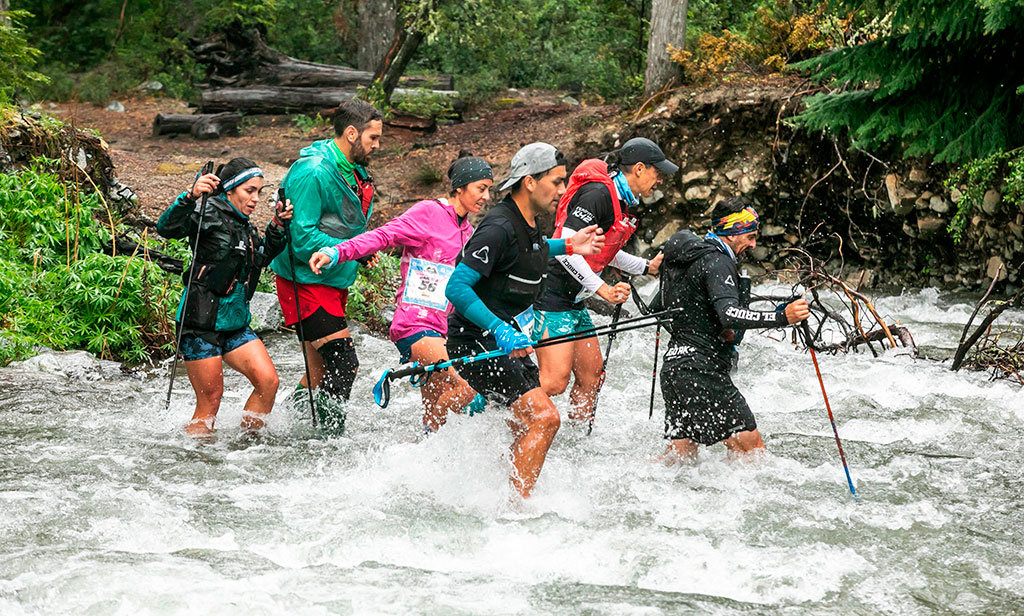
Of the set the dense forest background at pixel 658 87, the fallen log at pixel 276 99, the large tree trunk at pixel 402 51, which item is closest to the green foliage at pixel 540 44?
the dense forest background at pixel 658 87

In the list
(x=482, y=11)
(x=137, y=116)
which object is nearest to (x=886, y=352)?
(x=482, y=11)

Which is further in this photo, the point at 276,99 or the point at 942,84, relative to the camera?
the point at 276,99

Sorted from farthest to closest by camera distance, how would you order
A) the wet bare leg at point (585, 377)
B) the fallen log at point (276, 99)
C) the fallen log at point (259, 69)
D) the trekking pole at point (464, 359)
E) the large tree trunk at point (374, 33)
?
1. the large tree trunk at point (374, 33)
2. the fallen log at point (259, 69)
3. the fallen log at point (276, 99)
4. the wet bare leg at point (585, 377)
5. the trekking pole at point (464, 359)

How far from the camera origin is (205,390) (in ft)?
22.5

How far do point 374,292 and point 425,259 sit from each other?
226 inches

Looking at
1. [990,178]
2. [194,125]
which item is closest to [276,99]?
[194,125]

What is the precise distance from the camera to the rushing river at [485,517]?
16.1ft

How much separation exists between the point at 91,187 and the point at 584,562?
8.90 m

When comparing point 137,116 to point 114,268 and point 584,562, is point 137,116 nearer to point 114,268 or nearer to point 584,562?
point 114,268

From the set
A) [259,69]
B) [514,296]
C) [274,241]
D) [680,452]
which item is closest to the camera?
[514,296]

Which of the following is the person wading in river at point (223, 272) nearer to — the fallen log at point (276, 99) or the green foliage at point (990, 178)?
the green foliage at point (990, 178)

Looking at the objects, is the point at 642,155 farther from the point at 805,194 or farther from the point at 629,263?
the point at 805,194

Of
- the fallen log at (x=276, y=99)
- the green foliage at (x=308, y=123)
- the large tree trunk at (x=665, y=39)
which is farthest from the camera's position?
the fallen log at (x=276, y=99)

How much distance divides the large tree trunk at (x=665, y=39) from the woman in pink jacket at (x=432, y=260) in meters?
10.2
